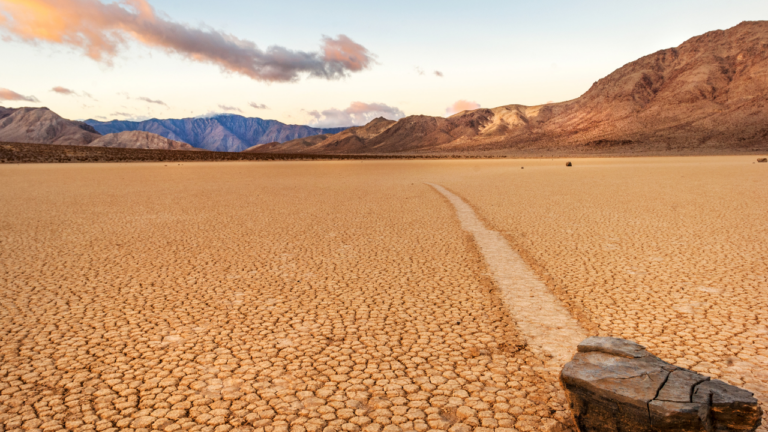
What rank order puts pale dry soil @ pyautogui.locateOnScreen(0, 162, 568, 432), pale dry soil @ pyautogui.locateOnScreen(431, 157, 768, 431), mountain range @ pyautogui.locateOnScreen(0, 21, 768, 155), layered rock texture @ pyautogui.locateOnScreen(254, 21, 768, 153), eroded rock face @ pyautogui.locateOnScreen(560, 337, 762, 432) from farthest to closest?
layered rock texture @ pyautogui.locateOnScreen(254, 21, 768, 153) → mountain range @ pyautogui.locateOnScreen(0, 21, 768, 155) → pale dry soil @ pyautogui.locateOnScreen(431, 157, 768, 431) → pale dry soil @ pyautogui.locateOnScreen(0, 162, 568, 432) → eroded rock face @ pyautogui.locateOnScreen(560, 337, 762, 432)

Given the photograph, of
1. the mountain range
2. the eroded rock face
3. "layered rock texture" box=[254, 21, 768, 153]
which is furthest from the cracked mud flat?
"layered rock texture" box=[254, 21, 768, 153]

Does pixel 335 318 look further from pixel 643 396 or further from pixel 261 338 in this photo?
pixel 643 396

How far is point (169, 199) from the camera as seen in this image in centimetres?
1227

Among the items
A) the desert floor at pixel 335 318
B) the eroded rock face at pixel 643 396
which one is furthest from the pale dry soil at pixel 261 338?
the eroded rock face at pixel 643 396

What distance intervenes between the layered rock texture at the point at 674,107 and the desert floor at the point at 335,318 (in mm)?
77420

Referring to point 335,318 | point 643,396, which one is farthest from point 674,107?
Result: point 643,396

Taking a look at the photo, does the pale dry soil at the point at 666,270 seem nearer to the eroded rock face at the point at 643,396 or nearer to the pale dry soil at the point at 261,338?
the eroded rock face at the point at 643,396

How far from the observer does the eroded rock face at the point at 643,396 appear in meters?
1.69

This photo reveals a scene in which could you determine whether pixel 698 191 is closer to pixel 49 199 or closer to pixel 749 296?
pixel 749 296

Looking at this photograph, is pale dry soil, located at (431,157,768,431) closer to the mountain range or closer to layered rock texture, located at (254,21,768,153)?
the mountain range

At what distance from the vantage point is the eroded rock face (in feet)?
5.54

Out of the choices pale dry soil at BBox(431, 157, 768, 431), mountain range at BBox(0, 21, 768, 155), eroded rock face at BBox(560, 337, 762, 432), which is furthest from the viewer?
mountain range at BBox(0, 21, 768, 155)

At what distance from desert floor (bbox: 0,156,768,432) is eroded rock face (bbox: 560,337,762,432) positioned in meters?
0.36

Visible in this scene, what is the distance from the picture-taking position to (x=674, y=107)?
8694 cm
